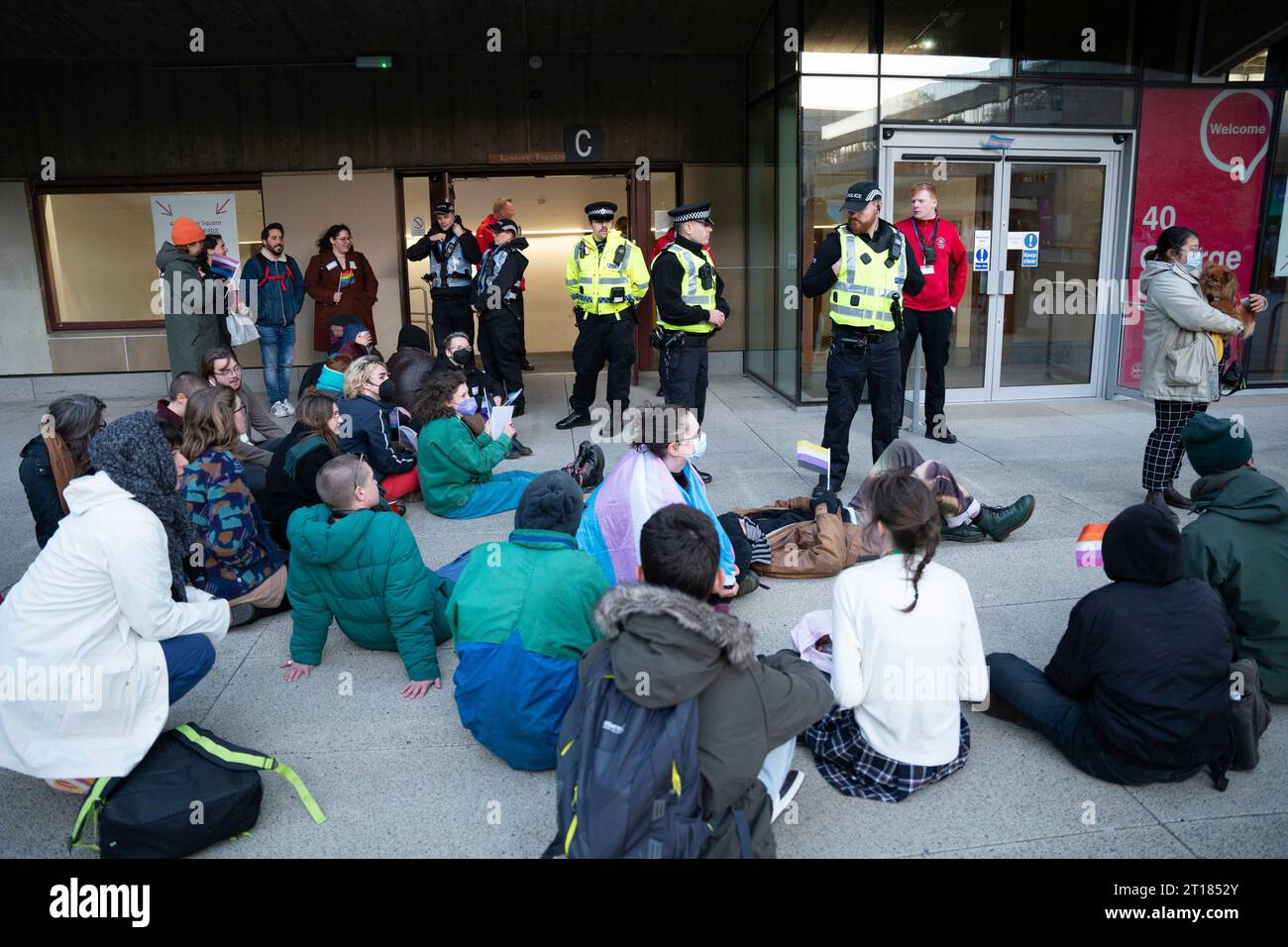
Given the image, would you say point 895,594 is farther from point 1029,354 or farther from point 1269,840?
point 1029,354

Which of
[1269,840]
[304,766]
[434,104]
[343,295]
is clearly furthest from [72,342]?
[1269,840]

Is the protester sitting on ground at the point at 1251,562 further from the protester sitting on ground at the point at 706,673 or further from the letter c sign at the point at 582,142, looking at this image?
the letter c sign at the point at 582,142

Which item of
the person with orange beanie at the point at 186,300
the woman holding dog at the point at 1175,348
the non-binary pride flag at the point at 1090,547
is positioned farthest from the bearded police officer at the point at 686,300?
the person with orange beanie at the point at 186,300

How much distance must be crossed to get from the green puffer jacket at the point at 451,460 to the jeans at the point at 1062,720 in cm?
340

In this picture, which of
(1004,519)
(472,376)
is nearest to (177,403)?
(472,376)

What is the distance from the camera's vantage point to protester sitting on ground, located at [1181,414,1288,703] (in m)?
3.51

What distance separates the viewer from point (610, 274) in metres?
8.11

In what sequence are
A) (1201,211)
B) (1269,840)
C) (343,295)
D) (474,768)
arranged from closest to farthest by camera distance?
(1269,840), (474,768), (1201,211), (343,295)

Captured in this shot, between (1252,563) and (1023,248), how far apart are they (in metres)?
6.40

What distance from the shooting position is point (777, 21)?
938 centimetres

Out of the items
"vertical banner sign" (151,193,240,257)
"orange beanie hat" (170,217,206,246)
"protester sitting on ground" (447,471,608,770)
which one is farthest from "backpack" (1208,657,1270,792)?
"vertical banner sign" (151,193,240,257)

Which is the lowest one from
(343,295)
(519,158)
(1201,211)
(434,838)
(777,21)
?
(434,838)

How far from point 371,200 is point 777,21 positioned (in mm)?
4597

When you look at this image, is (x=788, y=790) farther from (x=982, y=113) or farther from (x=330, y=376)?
(x=982, y=113)
